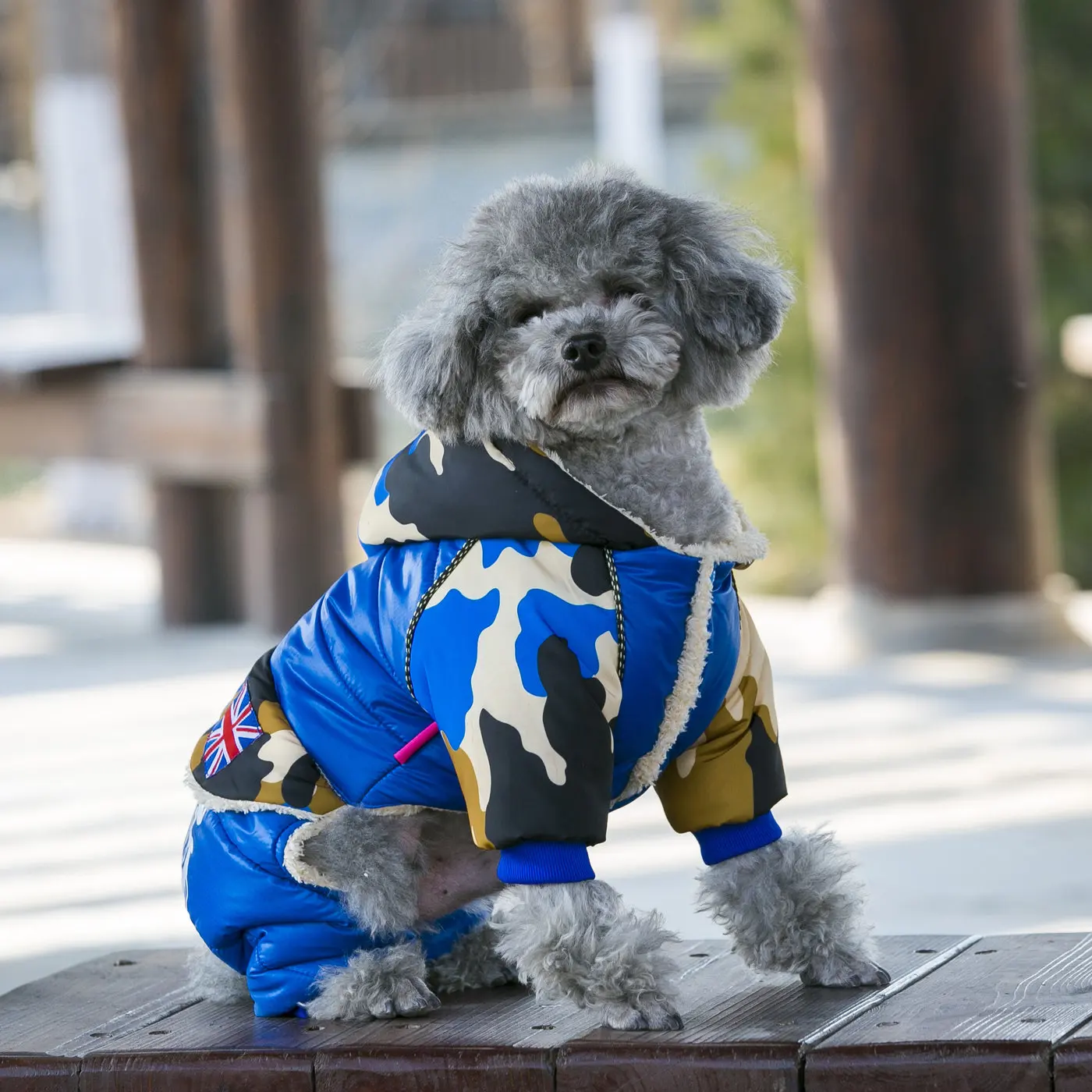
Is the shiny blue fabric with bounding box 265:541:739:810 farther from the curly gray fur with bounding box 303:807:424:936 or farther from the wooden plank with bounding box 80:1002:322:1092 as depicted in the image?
the wooden plank with bounding box 80:1002:322:1092

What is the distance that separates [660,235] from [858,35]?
3075 millimetres

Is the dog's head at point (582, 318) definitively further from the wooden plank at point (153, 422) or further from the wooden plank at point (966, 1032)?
the wooden plank at point (153, 422)

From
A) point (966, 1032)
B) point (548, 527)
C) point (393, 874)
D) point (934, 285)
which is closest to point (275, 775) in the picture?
point (393, 874)

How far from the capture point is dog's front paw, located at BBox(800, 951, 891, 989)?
1.99 metres

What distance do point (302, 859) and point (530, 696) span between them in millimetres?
332

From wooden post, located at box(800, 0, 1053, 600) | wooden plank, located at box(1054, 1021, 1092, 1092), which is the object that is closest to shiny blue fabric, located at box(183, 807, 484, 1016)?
wooden plank, located at box(1054, 1021, 1092, 1092)

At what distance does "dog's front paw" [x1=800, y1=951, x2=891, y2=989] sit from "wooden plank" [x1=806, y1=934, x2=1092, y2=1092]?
0.05 metres

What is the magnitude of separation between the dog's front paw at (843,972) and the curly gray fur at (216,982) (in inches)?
24.9

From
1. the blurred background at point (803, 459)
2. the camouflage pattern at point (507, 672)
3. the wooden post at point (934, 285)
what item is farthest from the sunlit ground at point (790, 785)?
the camouflage pattern at point (507, 672)

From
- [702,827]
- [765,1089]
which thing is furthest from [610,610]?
[765,1089]

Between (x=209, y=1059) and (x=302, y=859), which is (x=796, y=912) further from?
(x=209, y=1059)

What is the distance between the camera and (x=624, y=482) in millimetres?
1906

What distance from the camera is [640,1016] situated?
1841 mm

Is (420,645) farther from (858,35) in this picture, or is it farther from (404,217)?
(404,217)
